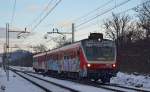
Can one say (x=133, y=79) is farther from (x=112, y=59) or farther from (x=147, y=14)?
(x=147, y=14)

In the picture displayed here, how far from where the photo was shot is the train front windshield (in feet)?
107

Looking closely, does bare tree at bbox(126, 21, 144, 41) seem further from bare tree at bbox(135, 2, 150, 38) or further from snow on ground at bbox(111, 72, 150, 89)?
snow on ground at bbox(111, 72, 150, 89)

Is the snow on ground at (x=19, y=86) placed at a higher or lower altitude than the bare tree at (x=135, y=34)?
lower

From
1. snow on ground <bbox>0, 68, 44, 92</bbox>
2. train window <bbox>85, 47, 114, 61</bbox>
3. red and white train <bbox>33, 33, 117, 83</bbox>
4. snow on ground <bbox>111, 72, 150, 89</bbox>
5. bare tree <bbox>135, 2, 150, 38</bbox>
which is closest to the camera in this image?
snow on ground <bbox>0, 68, 44, 92</bbox>

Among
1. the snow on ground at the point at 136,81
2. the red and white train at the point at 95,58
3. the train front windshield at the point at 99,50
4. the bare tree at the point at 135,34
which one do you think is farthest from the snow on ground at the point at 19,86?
the bare tree at the point at 135,34

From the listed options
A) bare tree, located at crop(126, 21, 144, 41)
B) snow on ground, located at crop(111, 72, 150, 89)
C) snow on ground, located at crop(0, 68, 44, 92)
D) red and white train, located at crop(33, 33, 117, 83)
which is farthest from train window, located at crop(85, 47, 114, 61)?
bare tree, located at crop(126, 21, 144, 41)

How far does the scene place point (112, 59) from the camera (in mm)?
32656

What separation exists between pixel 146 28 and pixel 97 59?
2864cm

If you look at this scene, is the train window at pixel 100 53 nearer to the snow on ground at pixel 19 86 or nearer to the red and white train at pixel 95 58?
the red and white train at pixel 95 58

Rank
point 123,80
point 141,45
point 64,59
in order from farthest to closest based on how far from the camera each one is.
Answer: point 141,45
point 64,59
point 123,80

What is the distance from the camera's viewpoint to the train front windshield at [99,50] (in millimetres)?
32469

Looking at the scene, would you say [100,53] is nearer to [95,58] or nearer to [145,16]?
[95,58]

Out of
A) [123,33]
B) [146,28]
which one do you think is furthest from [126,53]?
[123,33]

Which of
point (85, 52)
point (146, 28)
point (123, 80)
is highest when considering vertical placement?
point (146, 28)
